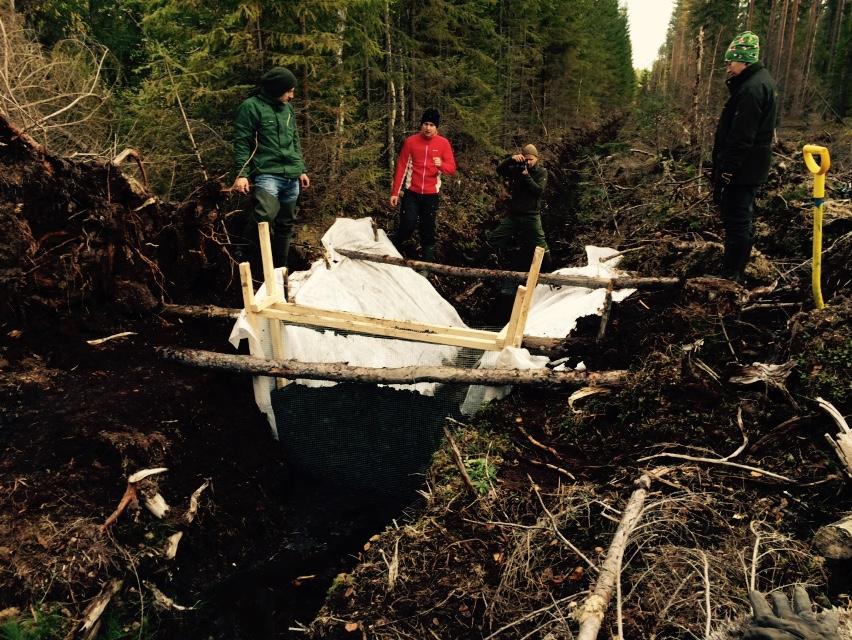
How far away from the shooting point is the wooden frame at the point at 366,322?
3912mm

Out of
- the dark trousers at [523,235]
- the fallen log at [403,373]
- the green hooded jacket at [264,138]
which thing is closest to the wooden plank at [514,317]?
the fallen log at [403,373]

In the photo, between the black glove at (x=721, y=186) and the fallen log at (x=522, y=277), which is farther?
the fallen log at (x=522, y=277)

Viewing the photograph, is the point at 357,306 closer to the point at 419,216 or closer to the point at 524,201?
the point at 419,216

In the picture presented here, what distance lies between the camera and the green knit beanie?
4.16m

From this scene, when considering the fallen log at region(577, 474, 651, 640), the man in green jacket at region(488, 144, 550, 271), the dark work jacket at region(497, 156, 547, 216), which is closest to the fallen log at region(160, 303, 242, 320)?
the fallen log at region(577, 474, 651, 640)

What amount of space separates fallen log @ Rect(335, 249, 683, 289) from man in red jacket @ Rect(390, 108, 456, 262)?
40.4 inches

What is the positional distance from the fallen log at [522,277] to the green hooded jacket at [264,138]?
1.11 metres

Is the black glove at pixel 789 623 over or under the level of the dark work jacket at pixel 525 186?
under

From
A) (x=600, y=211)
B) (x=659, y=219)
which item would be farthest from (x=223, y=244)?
(x=600, y=211)

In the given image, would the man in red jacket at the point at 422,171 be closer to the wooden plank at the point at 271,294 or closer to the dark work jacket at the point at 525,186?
the dark work jacket at the point at 525,186

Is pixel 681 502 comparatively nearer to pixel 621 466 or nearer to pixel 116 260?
pixel 621 466

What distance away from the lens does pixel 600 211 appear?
10.2m

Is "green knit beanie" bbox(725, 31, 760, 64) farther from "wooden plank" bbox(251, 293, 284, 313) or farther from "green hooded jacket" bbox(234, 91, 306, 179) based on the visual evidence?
"wooden plank" bbox(251, 293, 284, 313)

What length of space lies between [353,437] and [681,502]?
2123mm
